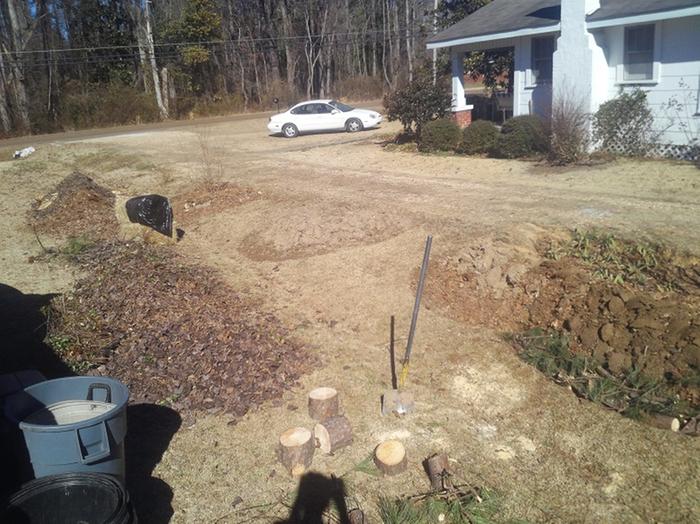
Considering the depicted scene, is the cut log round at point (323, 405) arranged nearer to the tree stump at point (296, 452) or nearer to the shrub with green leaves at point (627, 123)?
the tree stump at point (296, 452)

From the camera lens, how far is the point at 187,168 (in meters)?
17.2

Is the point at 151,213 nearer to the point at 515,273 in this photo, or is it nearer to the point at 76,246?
the point at 76,246

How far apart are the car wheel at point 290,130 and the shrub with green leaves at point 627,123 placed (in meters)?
13.3

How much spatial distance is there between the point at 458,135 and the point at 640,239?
371 inches

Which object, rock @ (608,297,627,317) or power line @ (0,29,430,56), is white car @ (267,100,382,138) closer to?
rock @ (608,297,627,317)

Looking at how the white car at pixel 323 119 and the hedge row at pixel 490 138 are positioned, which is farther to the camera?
the white car at pixel 323 119

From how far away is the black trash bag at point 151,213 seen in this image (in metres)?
9.56

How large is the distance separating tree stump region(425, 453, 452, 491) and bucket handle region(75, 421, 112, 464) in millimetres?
1988

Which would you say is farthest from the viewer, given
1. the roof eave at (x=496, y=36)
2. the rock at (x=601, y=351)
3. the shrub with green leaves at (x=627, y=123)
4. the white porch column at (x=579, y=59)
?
the roof eave at (x=496, y=36)

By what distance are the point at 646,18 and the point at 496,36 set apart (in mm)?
4777

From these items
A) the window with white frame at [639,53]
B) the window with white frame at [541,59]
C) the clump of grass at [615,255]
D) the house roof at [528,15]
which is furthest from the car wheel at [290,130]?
the clump of grass at [615,255]

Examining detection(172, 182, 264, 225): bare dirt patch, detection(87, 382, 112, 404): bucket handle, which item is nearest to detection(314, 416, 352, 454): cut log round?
detection(87, 382, 112, 404): bucket handle

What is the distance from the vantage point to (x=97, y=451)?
3.45 meters

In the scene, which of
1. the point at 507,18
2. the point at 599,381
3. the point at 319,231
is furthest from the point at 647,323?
the point at 507,18
